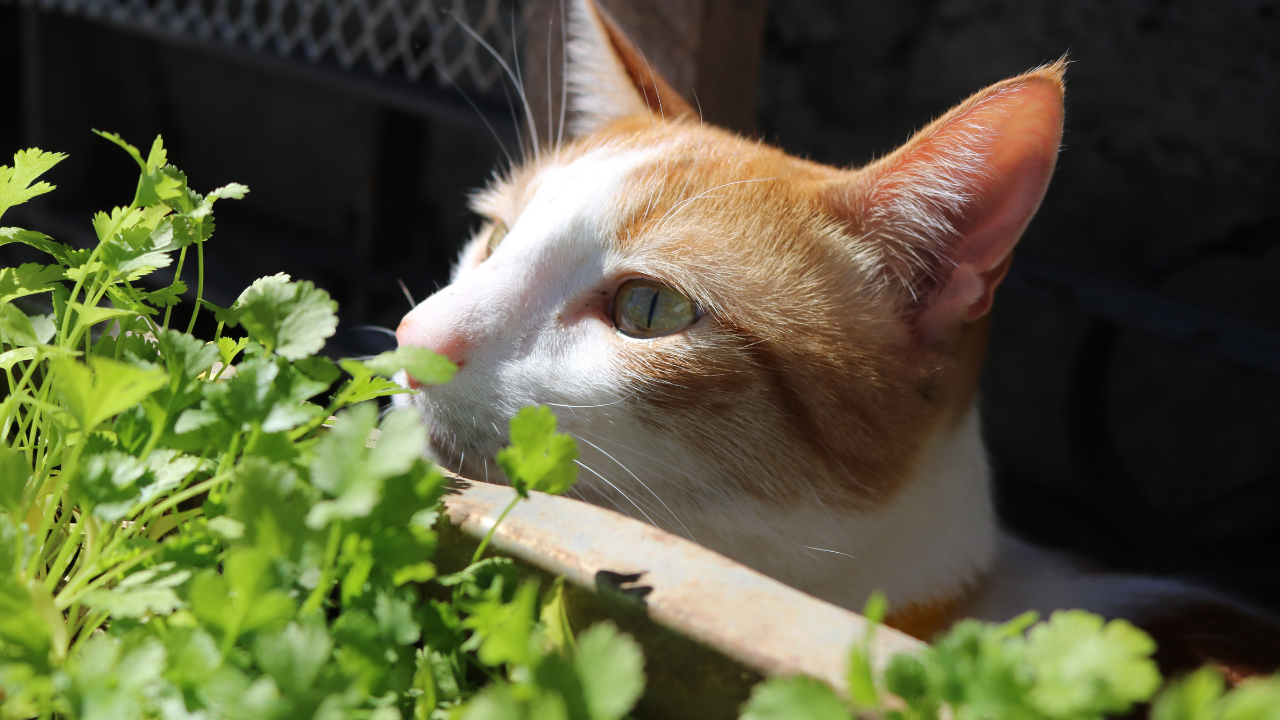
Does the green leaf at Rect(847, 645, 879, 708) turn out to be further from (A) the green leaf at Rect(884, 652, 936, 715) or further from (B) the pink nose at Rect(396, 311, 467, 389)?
(B) the pink nose at Rect(396, 311, 467, 389)

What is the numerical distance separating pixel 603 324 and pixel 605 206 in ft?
0.54

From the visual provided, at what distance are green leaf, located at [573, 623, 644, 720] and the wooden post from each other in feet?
5.09

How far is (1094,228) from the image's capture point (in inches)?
127

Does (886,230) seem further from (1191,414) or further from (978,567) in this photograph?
(1191,414)

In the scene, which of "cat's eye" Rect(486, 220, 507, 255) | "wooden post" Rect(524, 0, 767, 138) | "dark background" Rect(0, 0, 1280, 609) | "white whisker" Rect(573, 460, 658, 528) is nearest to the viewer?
"white whisker" Rect(573, 460, 658, 528)

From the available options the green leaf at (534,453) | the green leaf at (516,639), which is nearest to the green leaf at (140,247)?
the green leaf at (534,453)

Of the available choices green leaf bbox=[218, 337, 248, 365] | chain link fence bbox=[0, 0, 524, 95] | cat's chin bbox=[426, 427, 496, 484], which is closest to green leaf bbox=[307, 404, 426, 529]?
green leaf bbox=[218, 337, 248, 365]

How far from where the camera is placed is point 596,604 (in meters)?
0.64

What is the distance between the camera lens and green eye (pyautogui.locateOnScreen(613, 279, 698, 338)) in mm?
1223

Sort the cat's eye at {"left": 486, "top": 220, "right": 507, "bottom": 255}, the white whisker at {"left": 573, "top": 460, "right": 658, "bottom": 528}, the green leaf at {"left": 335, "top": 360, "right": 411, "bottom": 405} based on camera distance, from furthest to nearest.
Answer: the cat's eye at {"left": 486, "top": 220, "right": 507, "bottom": 255} → the white whisker at {"left": 573, "top": 460, "right": 658, "bottom": 528} → the green leaf at {"left": 335, "top": 360, "right": 411, "bottom": 405}

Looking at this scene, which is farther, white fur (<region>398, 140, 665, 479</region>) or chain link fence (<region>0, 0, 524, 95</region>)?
chain link fence (<region>0, 0, 524, 95</region>)

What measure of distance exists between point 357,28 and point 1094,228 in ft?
→ 10.5

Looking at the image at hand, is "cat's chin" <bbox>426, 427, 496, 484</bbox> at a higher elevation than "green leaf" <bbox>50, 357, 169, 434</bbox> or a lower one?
lower

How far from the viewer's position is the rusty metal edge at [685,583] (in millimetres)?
585
